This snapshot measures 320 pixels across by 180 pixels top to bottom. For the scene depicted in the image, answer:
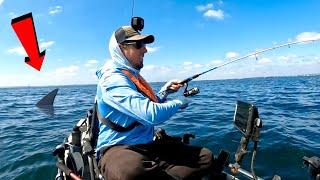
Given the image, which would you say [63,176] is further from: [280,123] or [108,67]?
[280,123]

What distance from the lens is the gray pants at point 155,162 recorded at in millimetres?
3238

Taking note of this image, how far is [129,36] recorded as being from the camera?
383 cm

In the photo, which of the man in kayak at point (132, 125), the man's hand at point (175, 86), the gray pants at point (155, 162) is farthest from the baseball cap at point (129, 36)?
the gray pants at point (155, 162)

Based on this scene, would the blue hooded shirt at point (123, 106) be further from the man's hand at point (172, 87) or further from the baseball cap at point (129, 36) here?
the man's hand at point (172, 87)

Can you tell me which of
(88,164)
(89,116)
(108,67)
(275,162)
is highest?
(108,67)

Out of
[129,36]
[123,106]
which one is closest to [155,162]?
[123,106]

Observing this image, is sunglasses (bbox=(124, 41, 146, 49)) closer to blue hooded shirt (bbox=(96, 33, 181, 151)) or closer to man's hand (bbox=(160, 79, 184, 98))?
blue hooded shirt (bbox=(96, 33, 181, 151))

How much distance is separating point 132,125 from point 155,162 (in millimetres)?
541

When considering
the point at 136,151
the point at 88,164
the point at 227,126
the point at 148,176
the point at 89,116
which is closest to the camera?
the point at 148,176

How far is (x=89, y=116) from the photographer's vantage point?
15.4 ft

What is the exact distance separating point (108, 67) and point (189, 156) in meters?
1.62

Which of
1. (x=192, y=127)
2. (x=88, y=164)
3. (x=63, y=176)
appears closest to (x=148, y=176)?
(x=88, y=164)

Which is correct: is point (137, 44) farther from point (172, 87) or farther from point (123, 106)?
point (172, 87)

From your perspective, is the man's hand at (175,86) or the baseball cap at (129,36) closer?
the baseball cap at (129,36)
